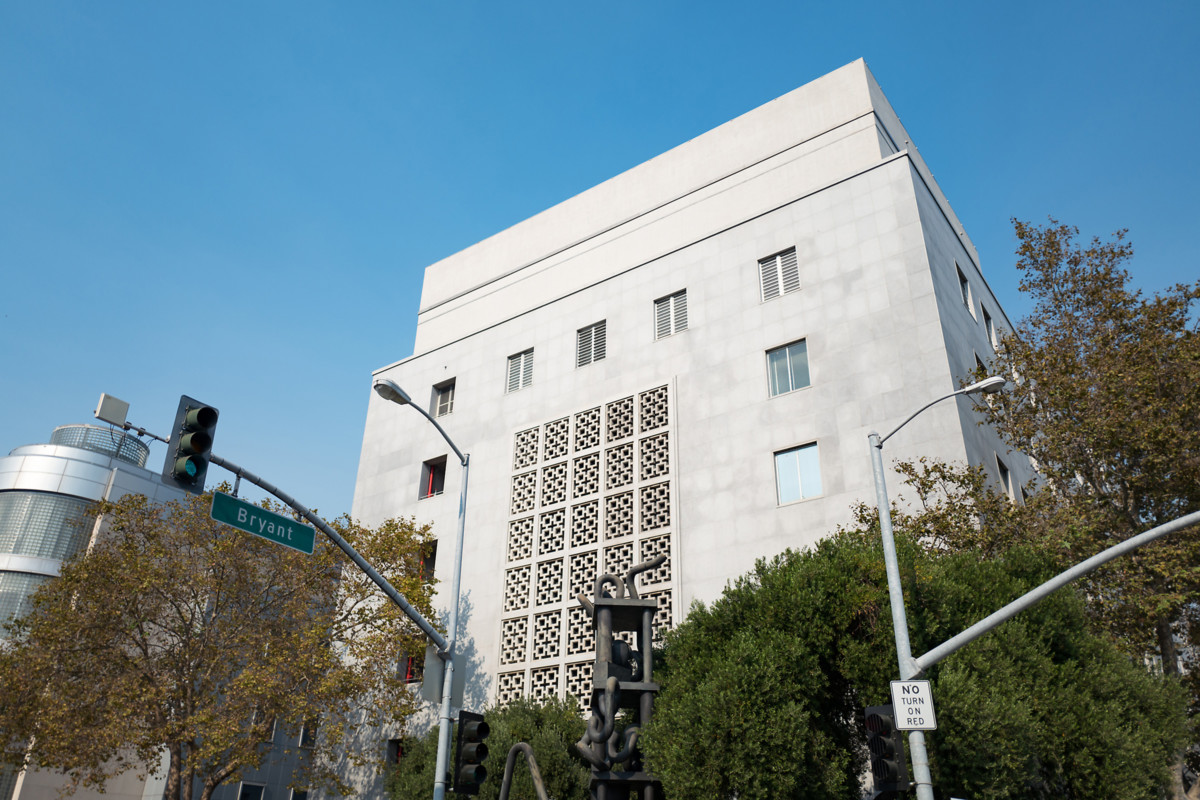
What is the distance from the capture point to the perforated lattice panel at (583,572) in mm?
29356

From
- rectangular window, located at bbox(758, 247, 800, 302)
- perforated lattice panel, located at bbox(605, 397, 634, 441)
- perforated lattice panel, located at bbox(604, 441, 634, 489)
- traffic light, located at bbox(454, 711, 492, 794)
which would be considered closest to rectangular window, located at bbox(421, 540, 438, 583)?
perforated lattice panel, located at bbox(604, 441, 634, 489)

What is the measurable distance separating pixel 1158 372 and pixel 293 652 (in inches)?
993

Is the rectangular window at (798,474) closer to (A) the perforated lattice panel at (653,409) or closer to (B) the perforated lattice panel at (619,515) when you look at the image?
(A) the perforated lattice panel at (653,409)

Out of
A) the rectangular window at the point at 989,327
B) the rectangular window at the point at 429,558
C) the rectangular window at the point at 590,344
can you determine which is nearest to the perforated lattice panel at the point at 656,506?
the rectangular window at the point at 590,344

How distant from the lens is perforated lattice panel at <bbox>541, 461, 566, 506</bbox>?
31891mm

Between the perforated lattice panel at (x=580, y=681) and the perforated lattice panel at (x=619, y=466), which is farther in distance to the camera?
the perforated lattice panel at (x=619, y=466)

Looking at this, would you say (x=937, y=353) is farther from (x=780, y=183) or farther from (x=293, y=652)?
(x=293, y=652)

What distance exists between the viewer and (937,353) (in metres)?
25.5

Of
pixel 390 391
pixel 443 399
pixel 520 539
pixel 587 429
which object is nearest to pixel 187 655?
pixel 520 539

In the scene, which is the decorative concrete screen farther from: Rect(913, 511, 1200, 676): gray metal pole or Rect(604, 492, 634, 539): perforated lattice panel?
Rect(913, 511, 1200, 676): gray metal pole

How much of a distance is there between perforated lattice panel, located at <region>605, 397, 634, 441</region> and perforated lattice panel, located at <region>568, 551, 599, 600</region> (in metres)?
4.42

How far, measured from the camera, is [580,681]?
27984 mm

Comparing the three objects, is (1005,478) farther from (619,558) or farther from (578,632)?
(578,632)

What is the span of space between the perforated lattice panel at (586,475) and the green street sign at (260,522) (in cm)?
1788
